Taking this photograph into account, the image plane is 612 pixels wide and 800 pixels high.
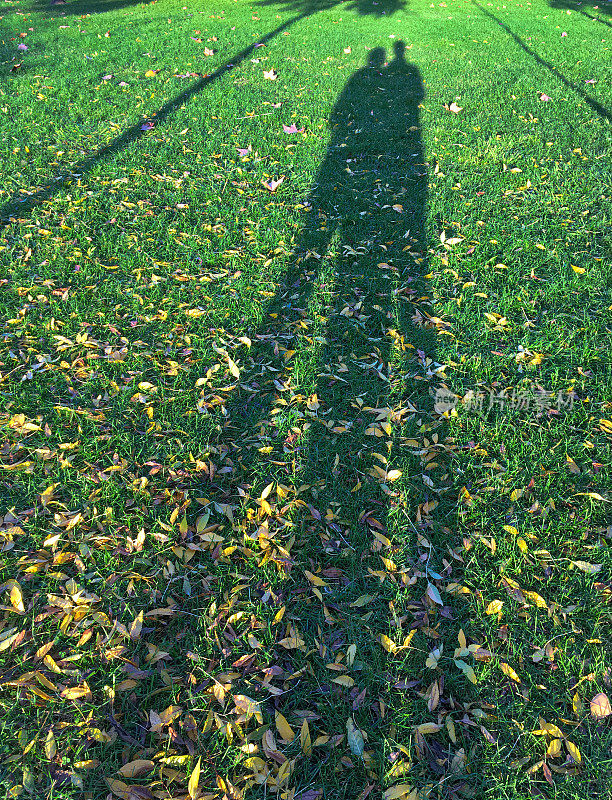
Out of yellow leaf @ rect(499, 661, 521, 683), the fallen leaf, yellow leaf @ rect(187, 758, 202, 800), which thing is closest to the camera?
yellow leaf @ rect(187, 758, 202, 800)

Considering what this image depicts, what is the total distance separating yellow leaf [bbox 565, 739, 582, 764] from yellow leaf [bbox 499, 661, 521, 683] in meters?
0.22

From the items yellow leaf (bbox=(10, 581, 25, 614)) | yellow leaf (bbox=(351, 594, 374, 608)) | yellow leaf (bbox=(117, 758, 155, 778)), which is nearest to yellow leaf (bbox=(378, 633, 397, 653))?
yellow leaf (bbox=(351, 594, 374, 608))

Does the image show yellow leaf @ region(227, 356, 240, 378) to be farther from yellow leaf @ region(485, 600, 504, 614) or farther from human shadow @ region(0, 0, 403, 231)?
human shadow @ region(0, 0, 403, 231)

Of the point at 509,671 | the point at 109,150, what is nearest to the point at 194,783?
the point at 509,671

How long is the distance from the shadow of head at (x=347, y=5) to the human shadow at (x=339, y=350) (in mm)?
10287

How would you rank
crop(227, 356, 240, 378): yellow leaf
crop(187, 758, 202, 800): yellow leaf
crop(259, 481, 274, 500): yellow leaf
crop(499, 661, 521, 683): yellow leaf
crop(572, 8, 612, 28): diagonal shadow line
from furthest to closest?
crop(572, 8, 612, 28): diagonal shadow line
crop(227, 356, 240, 378): yellow leaf
crop(259, 481, 274, 500): yellow leaf
crop(499, 661, 521, 683): yellow leaf
crop(187, 758, 202, 800): yellow leaf

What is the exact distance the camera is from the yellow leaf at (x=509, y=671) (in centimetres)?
181

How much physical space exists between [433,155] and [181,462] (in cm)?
478

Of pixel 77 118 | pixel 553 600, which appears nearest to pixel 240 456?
pixel 553 600

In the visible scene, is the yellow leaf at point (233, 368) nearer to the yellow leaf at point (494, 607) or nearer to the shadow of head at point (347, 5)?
the yellow leaf at point (494, 607)

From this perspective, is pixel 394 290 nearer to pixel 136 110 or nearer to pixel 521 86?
pixel 136 110

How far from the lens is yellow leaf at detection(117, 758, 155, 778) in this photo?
1.61 m

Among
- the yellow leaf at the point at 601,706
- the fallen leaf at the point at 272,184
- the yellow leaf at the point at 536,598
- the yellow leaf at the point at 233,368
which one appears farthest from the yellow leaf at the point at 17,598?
the fallen leaf at the point at 272,184

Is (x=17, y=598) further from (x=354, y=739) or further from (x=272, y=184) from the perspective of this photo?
(x=272, y=184)
